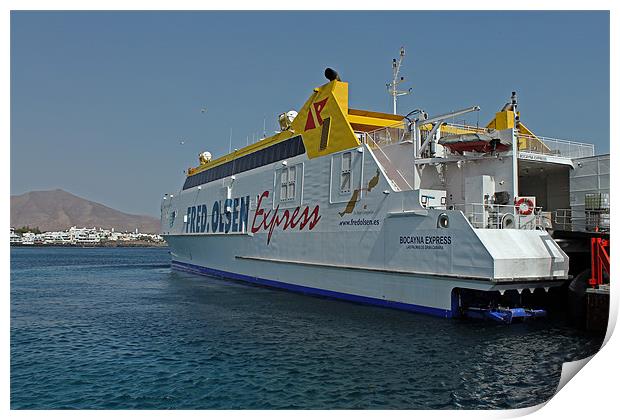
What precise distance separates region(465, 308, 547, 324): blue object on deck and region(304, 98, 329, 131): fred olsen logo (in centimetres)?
758

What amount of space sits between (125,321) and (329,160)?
23.5 feet

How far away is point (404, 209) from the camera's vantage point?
12.4m

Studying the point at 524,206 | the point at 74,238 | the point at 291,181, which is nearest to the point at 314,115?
the point at 291,181

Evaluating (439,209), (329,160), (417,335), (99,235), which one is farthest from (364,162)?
(99,235)

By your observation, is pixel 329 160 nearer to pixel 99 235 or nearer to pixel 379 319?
pixel 379 319

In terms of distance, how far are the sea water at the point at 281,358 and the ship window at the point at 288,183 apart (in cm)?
449

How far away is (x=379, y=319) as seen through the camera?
464 inches

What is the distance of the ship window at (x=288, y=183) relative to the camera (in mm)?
17375

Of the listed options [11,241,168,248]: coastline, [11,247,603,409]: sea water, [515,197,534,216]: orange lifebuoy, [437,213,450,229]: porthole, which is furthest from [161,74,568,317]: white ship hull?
[11,241,168,248]: coastline

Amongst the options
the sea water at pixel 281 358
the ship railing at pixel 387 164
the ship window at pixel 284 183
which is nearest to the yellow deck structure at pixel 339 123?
the ship railing at pixel 387 164

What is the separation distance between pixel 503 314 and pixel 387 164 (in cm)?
542

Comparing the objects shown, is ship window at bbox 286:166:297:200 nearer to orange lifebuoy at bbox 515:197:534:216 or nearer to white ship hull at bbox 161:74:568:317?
white ship hull at bbox 161:74:568:317

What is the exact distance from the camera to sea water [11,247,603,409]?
6.97m

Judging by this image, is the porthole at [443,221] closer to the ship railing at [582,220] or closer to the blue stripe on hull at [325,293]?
the blue stripe on hull at [325,293]
